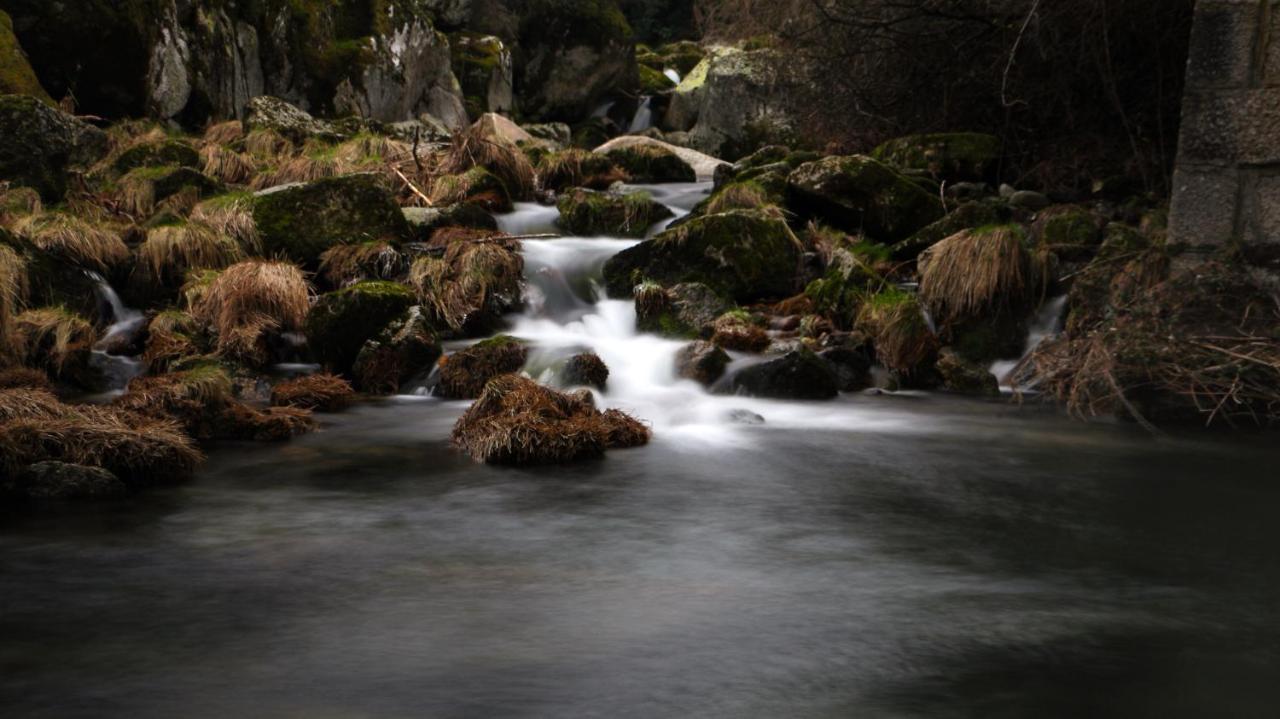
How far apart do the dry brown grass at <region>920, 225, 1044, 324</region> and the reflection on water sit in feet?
7.89

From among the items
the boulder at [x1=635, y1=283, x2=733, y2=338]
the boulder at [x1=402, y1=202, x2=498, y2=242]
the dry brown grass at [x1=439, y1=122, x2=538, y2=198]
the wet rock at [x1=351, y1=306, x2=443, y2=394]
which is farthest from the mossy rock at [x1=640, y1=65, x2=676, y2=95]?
the wet rock at [x1=351, y1=306, x2=443, y2=394]

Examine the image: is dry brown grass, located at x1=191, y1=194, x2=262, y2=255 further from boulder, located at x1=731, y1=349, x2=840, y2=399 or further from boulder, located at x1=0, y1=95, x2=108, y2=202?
boulder, located at x1=731, y1=349, x2=840, y2=399

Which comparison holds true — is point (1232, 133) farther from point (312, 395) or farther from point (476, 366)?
point (312, 395)

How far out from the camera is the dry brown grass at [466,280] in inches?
370

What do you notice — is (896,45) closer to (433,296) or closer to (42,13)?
(433,296)

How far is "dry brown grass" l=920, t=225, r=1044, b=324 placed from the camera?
8.55m

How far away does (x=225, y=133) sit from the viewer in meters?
14.2

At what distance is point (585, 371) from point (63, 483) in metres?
3.72

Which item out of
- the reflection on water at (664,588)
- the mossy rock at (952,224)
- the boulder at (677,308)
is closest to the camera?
the reflection on water at (664,588)

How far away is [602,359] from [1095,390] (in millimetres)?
3519

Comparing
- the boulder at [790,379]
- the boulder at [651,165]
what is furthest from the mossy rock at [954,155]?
the boulder at [790,379]

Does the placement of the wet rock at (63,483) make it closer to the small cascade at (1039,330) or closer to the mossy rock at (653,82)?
the small cascade at (1039,330)

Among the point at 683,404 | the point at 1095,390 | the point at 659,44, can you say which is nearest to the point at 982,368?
the point at 1095,390

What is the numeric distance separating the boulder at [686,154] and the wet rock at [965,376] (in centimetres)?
797
